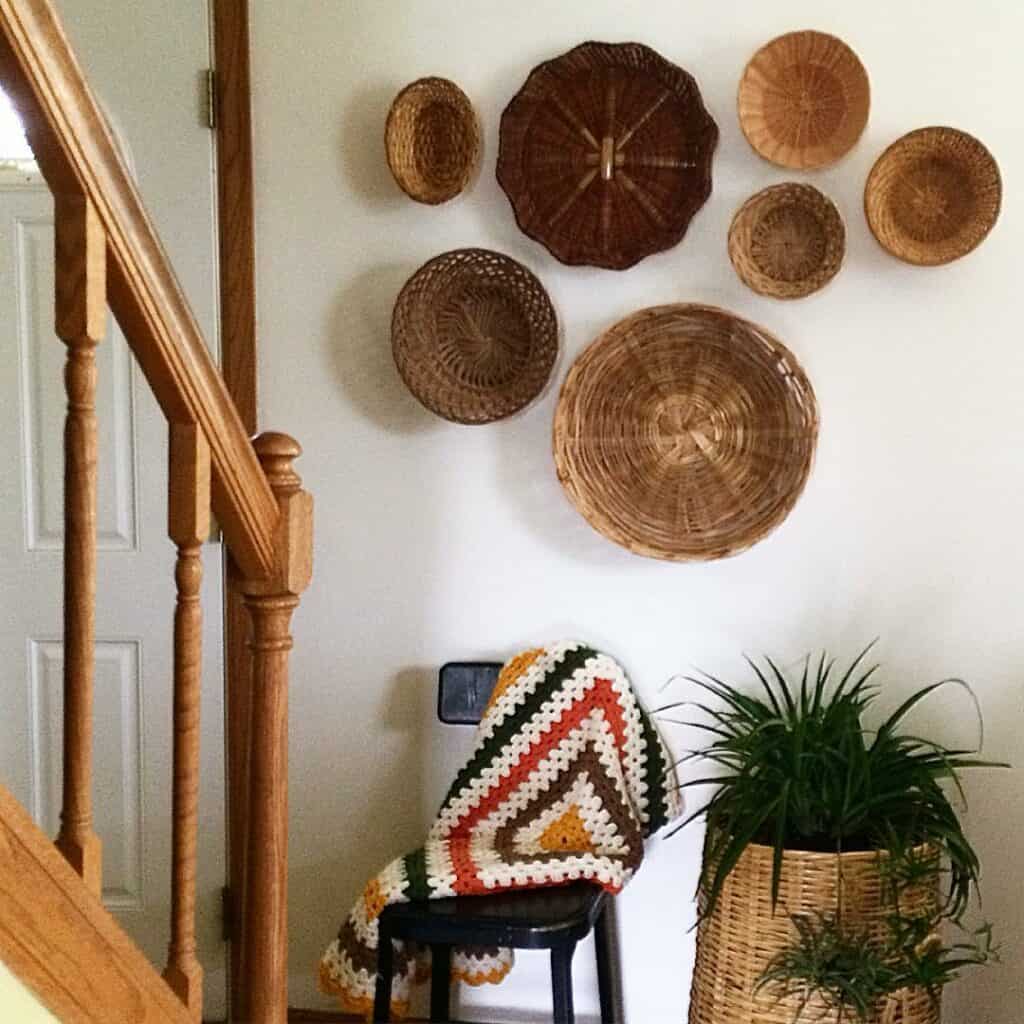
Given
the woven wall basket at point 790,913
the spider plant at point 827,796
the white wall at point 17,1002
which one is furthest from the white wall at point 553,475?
the white wall at point 17,1002

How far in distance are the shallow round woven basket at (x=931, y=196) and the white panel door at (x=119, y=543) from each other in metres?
1.29

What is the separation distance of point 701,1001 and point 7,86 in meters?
1.68

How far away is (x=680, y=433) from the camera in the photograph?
229cm

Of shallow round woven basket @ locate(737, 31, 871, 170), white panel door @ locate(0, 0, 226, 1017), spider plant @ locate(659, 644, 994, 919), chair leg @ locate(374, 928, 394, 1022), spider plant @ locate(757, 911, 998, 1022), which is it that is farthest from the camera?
white panel door @ locate(0, 0, 226, 1017)

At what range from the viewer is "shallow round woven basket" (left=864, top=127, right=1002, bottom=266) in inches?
83.4

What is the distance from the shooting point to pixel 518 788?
2.25m

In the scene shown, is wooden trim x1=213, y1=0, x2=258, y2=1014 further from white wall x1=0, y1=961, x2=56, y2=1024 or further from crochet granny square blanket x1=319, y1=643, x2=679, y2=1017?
white wall x1=0, y1=961, x2=56, y2=1024

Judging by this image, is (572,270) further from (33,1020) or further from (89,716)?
(33,1020)

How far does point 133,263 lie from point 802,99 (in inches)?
56.0

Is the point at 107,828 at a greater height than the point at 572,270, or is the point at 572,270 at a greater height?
the point at 572,270

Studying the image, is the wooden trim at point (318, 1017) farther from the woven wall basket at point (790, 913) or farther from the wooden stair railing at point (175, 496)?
the wooden stair railing at point (175, 496)

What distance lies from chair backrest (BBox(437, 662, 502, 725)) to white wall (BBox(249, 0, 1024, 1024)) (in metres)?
0.07

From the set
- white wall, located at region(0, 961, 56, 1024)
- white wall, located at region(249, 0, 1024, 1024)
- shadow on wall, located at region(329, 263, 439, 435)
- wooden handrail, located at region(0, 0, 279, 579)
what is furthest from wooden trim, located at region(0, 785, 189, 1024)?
shadow on wall, located at region(329, 263, 439, 435)

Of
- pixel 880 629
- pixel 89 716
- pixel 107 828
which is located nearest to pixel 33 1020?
pixel 89 716
